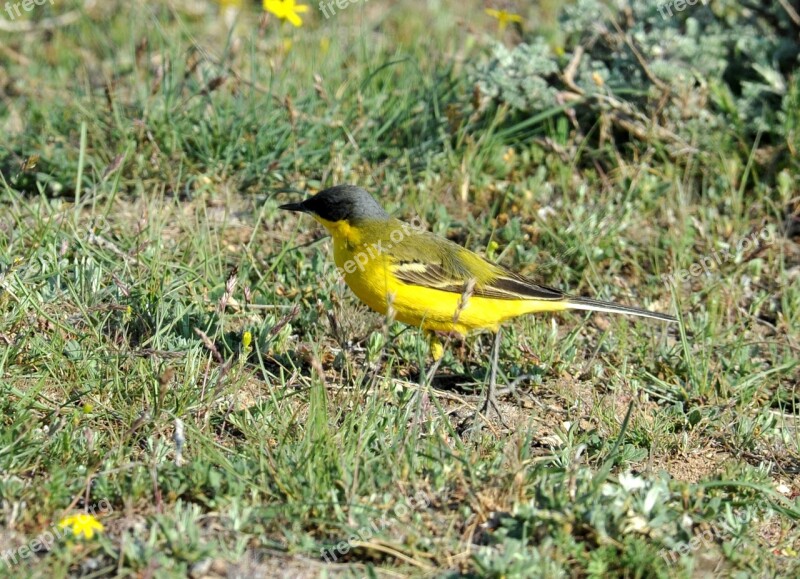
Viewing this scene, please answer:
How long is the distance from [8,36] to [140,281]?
4.28 m

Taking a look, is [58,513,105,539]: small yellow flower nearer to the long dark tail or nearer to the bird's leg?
the bird's leg

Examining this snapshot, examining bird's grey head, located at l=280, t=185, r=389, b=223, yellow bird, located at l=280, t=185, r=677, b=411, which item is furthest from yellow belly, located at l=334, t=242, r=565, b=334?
bird's grey head, located at l=280, t=185, r=389, b=223

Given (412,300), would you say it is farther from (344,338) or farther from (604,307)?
(604,307)

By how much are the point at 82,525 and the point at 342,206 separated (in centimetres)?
265

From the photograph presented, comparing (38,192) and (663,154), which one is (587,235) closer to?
(663,154)

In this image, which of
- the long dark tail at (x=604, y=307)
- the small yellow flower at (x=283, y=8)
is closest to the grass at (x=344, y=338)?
the long dark tail at (x=604, y=307)

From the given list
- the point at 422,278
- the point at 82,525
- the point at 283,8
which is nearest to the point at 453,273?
the point at 422,278

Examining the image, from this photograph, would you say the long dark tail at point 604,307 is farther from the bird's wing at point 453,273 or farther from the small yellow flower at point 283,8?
the small yellow flower at point 283,8

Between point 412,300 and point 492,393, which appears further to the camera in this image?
point 412,300

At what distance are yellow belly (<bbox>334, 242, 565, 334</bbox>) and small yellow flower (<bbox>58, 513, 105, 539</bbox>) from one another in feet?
6.76

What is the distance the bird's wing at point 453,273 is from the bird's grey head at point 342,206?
297 millimetres

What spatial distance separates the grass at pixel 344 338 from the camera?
407 centimetres

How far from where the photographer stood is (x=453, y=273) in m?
5.82

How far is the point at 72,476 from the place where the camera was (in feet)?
13.9
